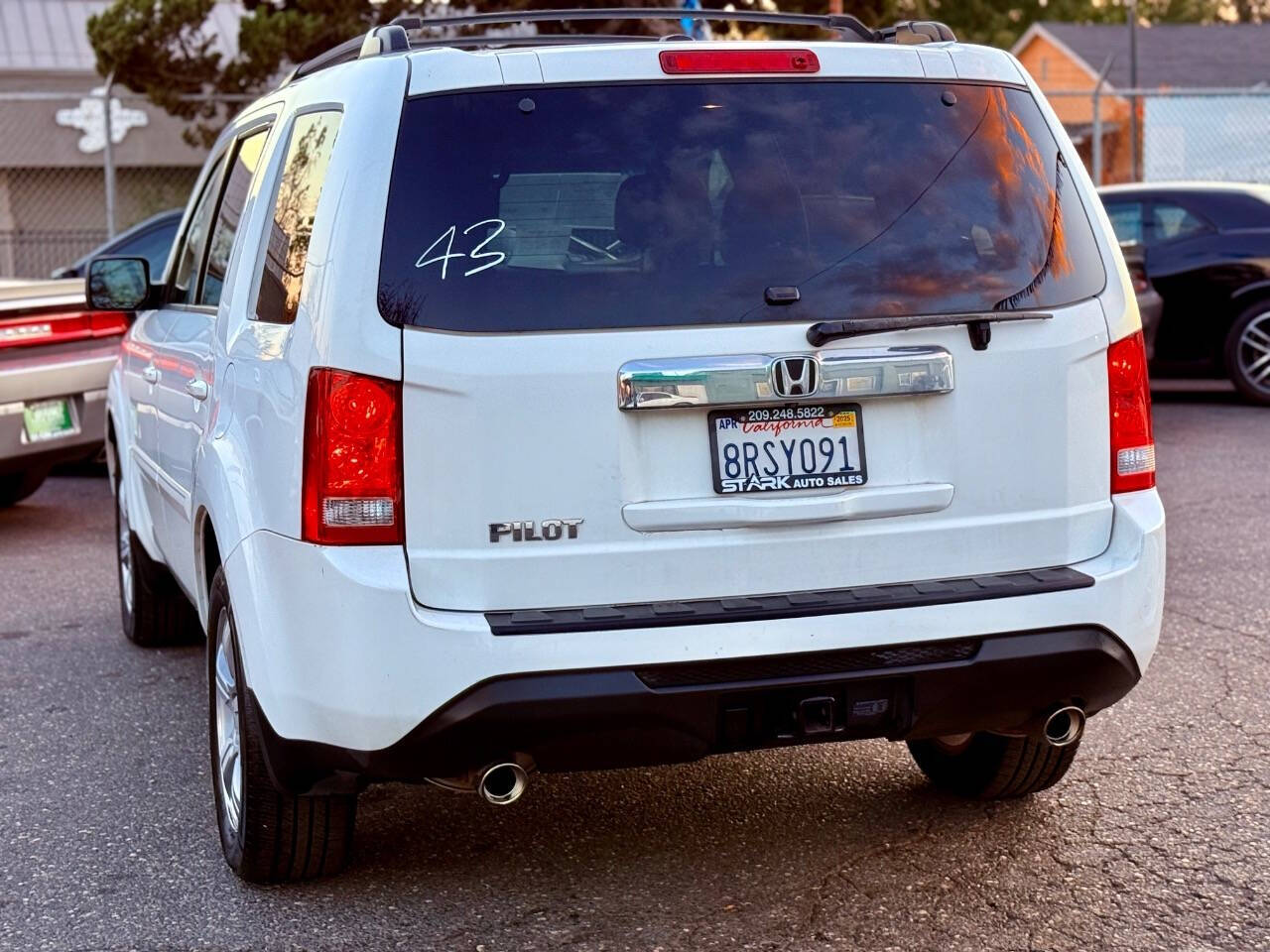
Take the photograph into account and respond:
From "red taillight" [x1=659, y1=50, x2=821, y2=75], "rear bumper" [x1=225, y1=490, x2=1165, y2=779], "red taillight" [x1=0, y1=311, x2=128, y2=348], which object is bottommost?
"red taillight" [x1=0, y1=311, x2=128, y2=348]

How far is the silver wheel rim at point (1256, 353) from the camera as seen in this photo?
1316cm

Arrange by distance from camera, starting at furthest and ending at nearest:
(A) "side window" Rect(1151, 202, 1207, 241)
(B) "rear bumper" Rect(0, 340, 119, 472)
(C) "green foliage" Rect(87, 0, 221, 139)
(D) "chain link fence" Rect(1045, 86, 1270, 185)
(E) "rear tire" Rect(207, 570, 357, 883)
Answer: (D) "chain link fence" Rect(1045, 86, 1270, 185), (C) "green foliage" Rect(87, 0, 221, 139), (A) "side window" Rect(1151, 202, 1207, 241), (B) "rear bumper" Rect(0, 340, 119, 472), (E) "rear tire" Rect(207, 570, 357, 883)

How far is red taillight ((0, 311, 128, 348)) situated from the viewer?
9312mm

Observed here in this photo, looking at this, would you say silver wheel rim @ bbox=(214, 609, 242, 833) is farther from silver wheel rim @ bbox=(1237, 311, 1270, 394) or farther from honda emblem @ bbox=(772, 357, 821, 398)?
silver wheel rim @ bbox=(1237, 311, 1270, 394)

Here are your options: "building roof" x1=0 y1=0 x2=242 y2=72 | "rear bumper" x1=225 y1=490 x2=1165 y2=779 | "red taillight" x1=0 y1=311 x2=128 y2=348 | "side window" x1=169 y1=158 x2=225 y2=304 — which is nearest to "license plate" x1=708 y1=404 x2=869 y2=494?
"rear bumper" x1=225 y1=490 x2=1165 y2=779

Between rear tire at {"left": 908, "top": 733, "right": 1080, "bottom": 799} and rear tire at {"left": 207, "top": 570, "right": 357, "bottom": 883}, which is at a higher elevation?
rear tire at {"left": 207, "top": 570, "right": 357, "bottom": 883}

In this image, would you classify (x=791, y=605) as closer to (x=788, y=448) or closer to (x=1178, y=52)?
(x=788, y=448)

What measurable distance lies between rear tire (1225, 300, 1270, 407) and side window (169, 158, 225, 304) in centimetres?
926

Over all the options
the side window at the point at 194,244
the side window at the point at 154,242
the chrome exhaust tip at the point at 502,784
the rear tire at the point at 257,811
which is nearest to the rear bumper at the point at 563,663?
the chrome exhaust tip at the point at 502,784

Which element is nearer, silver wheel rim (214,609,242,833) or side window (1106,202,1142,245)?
silver wheel rim (214,609,242,833)

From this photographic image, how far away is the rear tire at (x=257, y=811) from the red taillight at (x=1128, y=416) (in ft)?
6.06

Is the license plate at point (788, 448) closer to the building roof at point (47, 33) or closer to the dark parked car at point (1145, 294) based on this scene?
the dark parked car at point (1145, 294)

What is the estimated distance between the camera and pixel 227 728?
4391 mm

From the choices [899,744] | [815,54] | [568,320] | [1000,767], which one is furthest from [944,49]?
[899,744]
